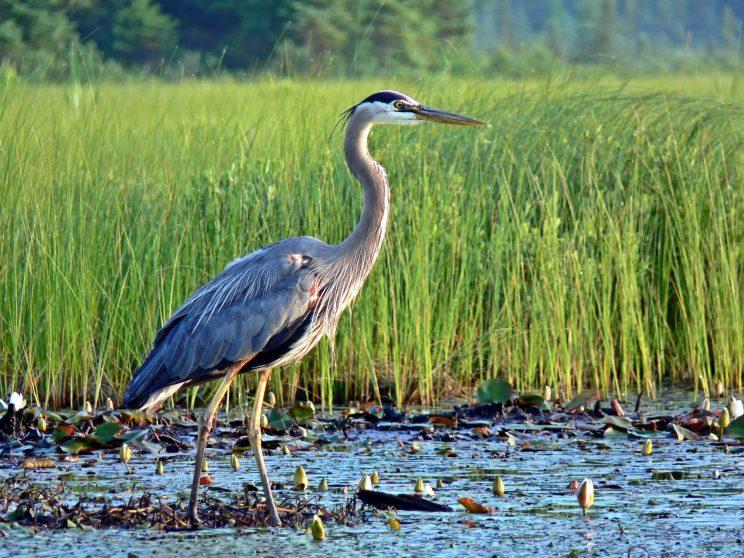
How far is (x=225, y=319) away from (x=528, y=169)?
8.23 feet

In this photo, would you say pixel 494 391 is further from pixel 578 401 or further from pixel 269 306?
pixel 269 306

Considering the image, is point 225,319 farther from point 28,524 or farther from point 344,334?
point 344,334

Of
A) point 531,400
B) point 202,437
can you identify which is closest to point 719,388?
point 531,400

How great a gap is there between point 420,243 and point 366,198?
56.4 inches

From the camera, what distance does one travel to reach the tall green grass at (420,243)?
659 centimetres

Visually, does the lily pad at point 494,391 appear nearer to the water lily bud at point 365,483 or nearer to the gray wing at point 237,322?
the gray wing at point 237,322

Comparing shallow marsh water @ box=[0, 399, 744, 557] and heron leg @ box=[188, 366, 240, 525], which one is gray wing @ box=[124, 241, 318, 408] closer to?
heron leg @ box=[188, 366, 240, 525]

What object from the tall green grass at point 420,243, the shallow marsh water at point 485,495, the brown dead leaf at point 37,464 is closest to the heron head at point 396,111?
the tall green grass at point 420,243

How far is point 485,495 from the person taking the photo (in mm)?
4914

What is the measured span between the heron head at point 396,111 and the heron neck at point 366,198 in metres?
0.09

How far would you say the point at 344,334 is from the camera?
266 inches

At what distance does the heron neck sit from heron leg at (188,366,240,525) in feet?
2.33

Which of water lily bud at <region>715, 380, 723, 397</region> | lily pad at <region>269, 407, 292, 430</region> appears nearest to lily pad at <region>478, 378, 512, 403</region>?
lily pad at <region>269, 407, 292, 430</region>

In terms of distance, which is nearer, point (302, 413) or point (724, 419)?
point (724, 419)
